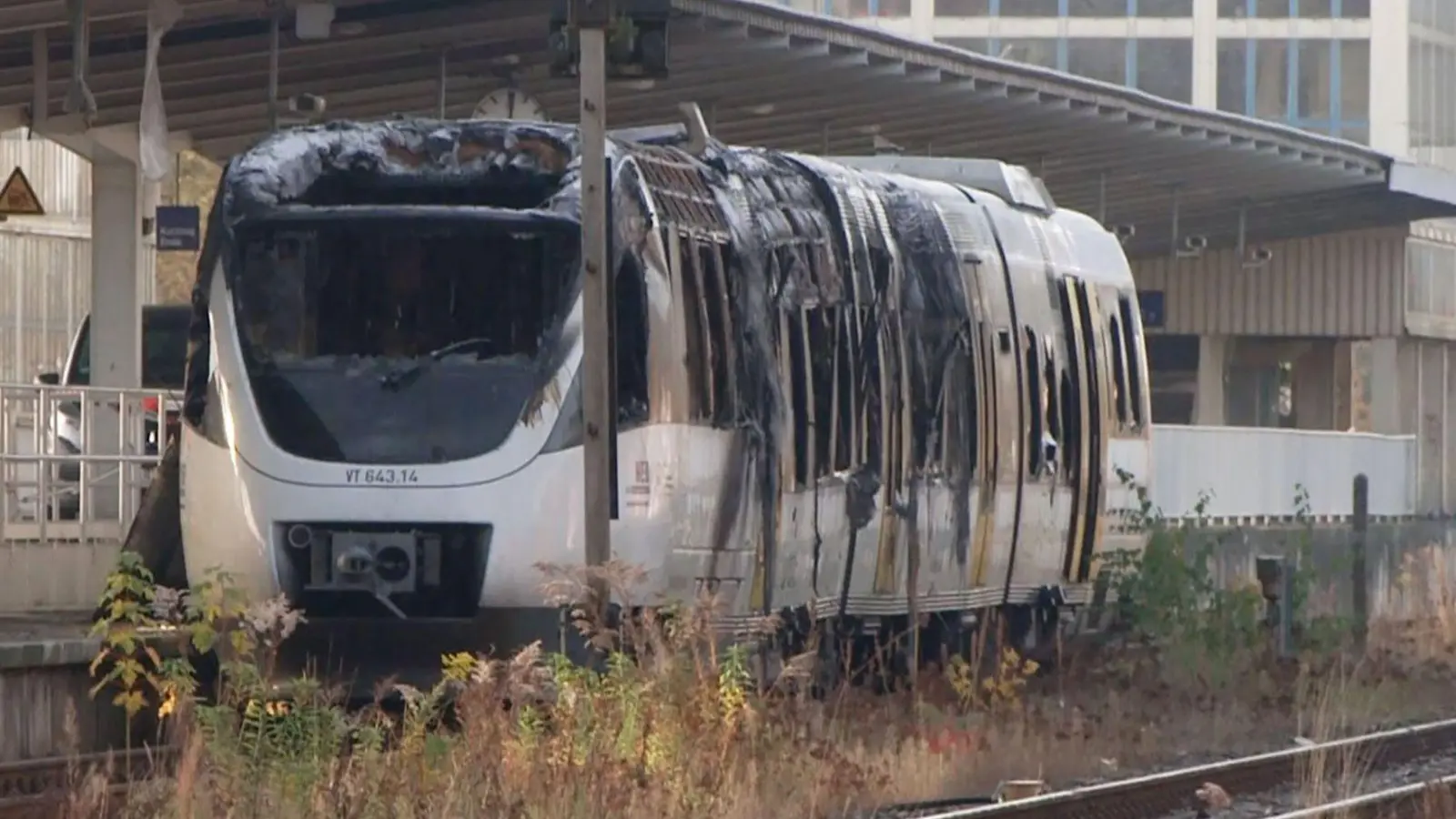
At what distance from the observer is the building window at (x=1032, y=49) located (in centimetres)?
7194

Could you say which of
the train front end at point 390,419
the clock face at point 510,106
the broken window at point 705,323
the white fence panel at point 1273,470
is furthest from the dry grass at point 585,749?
the white fence panel at point 1273,470

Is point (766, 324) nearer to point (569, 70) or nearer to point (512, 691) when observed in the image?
point (569, 70)

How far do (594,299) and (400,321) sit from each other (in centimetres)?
120

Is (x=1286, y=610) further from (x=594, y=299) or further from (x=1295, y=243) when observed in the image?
(x=1295, y=243)

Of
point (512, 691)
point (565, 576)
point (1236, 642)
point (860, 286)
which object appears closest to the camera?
point (512, 691)

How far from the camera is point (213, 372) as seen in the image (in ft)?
50.1

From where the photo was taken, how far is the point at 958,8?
7181 centimetres

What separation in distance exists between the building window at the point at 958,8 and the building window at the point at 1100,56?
6.96 feet

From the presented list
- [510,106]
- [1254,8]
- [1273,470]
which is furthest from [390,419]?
[1254,8]

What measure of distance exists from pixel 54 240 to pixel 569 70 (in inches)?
1320

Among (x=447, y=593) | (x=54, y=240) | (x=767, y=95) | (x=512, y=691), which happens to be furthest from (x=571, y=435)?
(x=54, y=240)

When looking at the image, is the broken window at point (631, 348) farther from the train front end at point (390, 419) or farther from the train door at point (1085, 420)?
the train door at point (1085, 420)

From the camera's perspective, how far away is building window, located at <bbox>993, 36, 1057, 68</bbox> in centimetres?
7194

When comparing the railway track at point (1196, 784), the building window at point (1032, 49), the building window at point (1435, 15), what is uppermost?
the building window at point (1435, 15)
